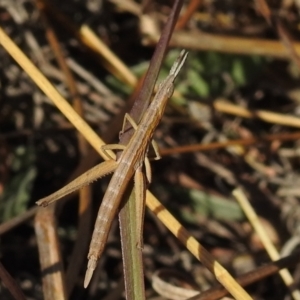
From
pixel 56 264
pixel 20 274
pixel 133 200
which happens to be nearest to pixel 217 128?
pixel 20 274

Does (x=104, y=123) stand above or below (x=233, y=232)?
above

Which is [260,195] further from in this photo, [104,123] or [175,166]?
[104,123]

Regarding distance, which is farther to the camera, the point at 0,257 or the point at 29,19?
the point at 29,19

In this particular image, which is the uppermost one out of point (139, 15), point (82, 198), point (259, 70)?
point (139, 15)

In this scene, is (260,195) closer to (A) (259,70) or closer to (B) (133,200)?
(A) (259,70)

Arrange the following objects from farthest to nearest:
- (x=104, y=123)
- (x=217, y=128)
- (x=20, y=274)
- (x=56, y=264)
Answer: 1. (x=217, y=128)
2. (x=104, y=123)
3. (x=20, y=274)
4. (x=56, y=264)

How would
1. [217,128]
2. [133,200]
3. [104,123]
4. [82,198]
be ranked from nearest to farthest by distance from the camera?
[133,200] → [82,198] → [104,123] → [217,128]

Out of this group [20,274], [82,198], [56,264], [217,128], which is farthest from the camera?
[217,128]

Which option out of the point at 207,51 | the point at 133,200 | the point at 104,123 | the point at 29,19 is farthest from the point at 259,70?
the point at 133,200

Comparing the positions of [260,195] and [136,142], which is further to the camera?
[260,195]
